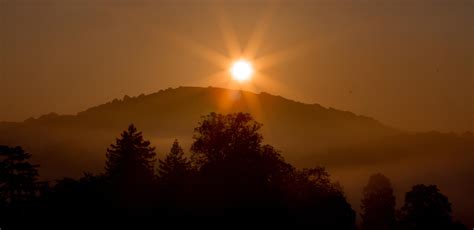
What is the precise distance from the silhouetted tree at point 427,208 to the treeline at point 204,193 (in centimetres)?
1702

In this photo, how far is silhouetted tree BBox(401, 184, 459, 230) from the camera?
75.2 meters

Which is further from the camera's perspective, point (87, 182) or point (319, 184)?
point (319, 184)

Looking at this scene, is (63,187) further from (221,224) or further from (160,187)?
(221,224)

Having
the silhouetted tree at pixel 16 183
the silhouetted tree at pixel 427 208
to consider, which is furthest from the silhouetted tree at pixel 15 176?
the silhouetted tree at pixel 427 208

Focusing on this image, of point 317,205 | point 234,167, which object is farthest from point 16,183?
point 317,205

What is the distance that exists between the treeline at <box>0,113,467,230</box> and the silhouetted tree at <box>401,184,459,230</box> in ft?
55.8

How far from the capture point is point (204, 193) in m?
54.2

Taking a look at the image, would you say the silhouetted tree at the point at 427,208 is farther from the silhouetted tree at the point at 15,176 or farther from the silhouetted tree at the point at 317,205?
the silhouetted tree at the point at 15,176

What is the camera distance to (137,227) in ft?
167

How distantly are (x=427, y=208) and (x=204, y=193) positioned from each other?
33.5m

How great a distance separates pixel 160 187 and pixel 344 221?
17.8 m

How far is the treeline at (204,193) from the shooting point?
5109cm

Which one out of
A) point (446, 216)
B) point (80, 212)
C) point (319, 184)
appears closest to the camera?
point (80, 212)

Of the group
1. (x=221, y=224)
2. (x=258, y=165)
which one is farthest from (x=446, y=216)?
(x=221, y=224)
